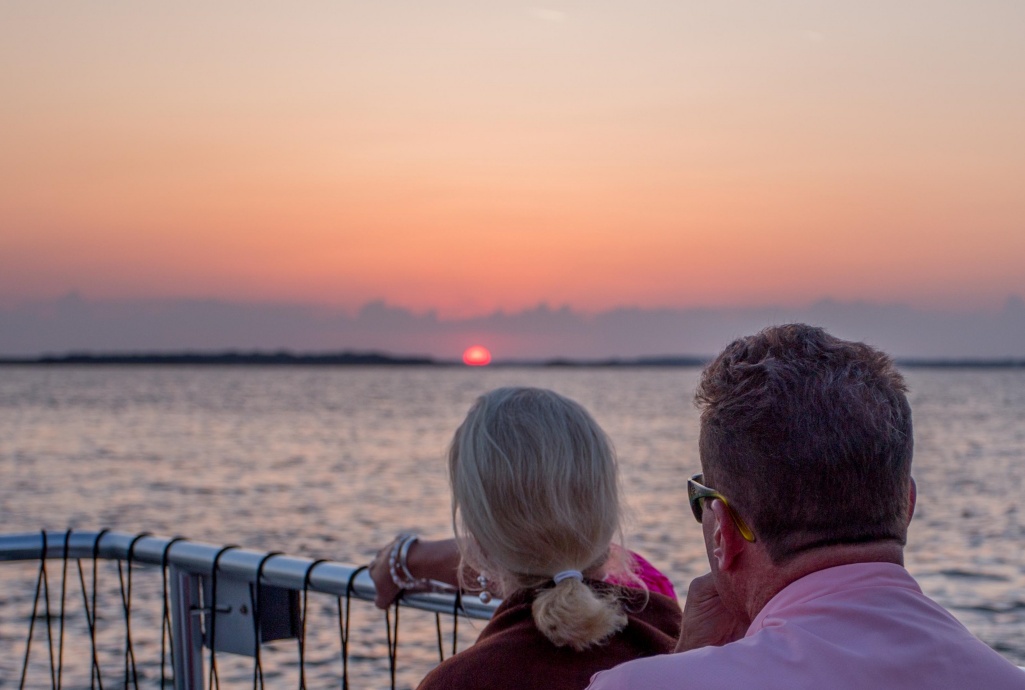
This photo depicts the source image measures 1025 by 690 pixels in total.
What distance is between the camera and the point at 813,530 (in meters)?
1.43

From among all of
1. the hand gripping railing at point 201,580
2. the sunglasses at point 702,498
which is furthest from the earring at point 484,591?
the sunglasses at point 702,498

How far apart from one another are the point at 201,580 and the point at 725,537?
230 centimetres

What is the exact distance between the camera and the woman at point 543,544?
242 centimetres

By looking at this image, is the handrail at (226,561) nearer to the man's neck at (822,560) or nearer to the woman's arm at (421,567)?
the woman's arm at (421,567)

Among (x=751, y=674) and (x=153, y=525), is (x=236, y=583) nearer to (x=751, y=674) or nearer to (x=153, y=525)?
(x=751, y=674)

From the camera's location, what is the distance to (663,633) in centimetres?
259

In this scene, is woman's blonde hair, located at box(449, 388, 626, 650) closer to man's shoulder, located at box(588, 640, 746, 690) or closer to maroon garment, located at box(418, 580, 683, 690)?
maroon garment, located at box(418, 580, 683, 690)

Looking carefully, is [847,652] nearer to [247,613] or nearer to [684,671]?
[684,671]

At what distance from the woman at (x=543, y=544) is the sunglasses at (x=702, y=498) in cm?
86

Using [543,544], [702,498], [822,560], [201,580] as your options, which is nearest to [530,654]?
[543,544]

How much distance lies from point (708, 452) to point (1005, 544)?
19.6 meters

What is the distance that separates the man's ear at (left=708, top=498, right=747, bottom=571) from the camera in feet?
4.96

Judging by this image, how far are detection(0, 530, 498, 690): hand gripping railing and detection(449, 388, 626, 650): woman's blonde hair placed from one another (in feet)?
2.49

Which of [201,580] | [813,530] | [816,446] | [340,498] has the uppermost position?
[816,446]
